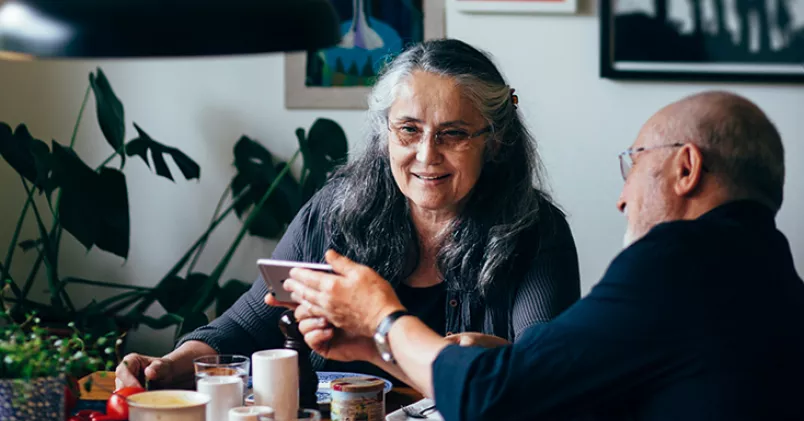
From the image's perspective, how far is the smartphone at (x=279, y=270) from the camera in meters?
1.79

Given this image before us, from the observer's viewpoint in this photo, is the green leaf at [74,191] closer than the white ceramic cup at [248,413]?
No

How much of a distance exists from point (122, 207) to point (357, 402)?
1.63 meters

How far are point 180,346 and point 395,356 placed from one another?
72 cm

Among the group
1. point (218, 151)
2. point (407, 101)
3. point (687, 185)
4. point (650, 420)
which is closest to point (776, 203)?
point (687, 185)

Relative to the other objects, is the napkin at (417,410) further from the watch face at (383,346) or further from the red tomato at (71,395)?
the red tomato at (71,395)

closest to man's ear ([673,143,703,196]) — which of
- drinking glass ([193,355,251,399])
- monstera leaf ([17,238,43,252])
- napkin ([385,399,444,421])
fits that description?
napkin ([385,399,444,421])

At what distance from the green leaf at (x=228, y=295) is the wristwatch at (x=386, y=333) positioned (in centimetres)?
185

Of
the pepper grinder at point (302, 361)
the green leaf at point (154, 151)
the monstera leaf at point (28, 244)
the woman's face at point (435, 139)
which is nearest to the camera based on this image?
the pepper grinder at point (302, 361)

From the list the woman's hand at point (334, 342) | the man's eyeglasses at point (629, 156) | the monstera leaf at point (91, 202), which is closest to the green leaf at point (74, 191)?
the monstera leaf at point (91, 202)

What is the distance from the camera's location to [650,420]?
1.46 m

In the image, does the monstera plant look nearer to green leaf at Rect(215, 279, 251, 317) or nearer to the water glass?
green leaf at Rect(215, 279, 251, 317)

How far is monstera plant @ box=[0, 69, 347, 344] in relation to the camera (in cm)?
312

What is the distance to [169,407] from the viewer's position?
159 centimetres

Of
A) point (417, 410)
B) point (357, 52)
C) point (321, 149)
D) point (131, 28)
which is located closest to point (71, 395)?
point (417, 410)
